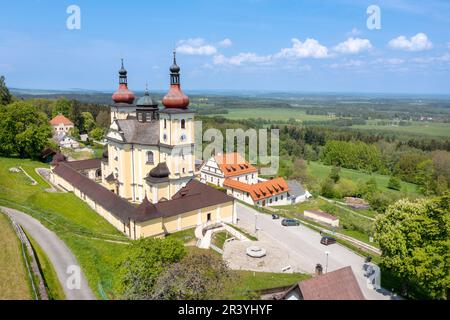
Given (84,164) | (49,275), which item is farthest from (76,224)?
(84,164)

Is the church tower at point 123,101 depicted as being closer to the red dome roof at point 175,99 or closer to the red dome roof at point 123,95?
the red dome roof at point 123,95

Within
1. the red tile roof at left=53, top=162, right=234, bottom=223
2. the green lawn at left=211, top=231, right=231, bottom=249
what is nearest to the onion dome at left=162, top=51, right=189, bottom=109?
the red tile roof at left=53, top=162, right=234, bottom=223

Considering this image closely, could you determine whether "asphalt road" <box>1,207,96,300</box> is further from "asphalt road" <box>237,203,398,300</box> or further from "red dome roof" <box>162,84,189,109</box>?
"red dome roof" <box>162,84,189,109</box>

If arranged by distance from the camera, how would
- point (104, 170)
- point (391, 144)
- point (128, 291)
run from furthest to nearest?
point (391, 144) < point (104, 170) < point (128, 291)

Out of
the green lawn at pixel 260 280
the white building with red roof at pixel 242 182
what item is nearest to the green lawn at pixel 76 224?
the green lawn at pixel 260 280
